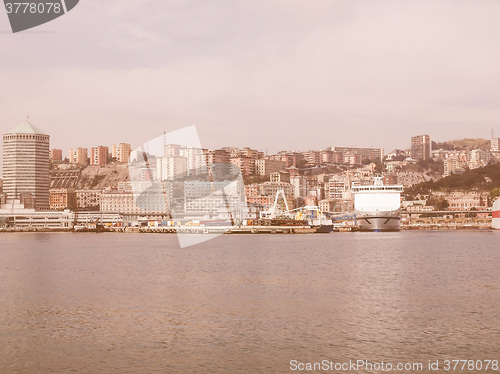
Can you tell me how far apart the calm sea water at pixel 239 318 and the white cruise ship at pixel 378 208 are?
2967 inches

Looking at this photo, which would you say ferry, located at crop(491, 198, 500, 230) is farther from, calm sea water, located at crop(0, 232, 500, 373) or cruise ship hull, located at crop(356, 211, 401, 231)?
calm sea water, located at crop(0, 232, 500, 373)

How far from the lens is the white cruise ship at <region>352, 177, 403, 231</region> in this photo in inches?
4508

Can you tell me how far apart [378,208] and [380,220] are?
2.70m

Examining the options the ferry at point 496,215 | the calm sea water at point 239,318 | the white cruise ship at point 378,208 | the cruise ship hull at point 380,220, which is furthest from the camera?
the ferry at point 496,215

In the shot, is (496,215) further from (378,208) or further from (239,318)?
(239,318)

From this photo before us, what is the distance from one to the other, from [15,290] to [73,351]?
1467 centimetres

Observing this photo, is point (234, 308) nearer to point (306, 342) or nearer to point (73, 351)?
point (306, 342)

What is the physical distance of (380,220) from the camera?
374 feet

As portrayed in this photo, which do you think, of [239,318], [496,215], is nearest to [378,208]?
[496,215]

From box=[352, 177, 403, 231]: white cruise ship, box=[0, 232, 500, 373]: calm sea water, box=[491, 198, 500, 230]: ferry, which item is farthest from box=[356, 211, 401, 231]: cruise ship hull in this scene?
box=[0, 232, 500, 373]: calm sea water

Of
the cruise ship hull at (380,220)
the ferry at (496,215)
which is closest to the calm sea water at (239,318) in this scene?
the cruise ship hull at (380,220)

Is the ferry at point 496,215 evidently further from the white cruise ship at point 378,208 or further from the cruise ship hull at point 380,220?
the cruise ship hull at point 380,220

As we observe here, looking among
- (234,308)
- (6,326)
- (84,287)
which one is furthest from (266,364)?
(84,287)

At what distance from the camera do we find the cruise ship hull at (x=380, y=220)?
114m
